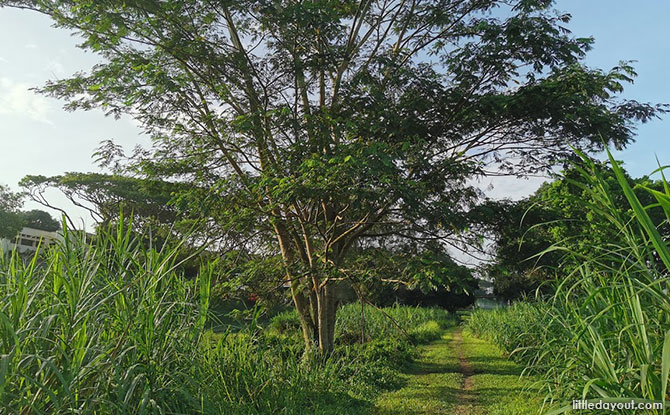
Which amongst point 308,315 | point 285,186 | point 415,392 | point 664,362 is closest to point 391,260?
point 308,315

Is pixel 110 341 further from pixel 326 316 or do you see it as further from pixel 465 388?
→ pixel 326 316

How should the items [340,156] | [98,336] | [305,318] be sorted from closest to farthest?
[98,336]
[340,156]
[305,318]

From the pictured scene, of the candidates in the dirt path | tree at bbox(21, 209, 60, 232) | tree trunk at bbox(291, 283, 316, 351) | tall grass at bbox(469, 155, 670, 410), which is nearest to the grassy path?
the dirt path

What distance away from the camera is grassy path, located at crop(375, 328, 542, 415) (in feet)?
16.8

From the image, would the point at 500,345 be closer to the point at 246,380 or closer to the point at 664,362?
the point at 246,380

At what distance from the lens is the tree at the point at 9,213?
21.4 metres

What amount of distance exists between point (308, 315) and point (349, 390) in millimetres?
2563

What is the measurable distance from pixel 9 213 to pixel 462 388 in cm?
2462

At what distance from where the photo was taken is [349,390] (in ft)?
19.2

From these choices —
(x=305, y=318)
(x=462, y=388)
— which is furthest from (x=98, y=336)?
(x=305, y=318)

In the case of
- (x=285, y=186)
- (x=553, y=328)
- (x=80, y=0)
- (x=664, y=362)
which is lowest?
(x=553, y=328)

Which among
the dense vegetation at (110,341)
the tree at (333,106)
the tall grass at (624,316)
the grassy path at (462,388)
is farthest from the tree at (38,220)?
the tall grass at (624,316)

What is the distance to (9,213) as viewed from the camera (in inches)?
875

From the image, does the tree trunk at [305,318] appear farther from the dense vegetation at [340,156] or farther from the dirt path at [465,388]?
the dirt path at [465,388]
